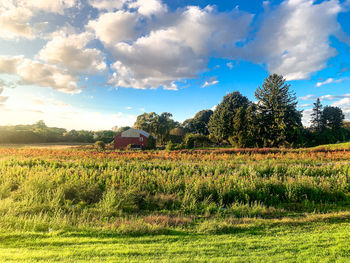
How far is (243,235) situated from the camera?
3.51m

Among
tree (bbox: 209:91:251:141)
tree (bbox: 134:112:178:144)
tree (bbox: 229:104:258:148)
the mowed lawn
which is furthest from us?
tree (bbox: 134:112:178:144)

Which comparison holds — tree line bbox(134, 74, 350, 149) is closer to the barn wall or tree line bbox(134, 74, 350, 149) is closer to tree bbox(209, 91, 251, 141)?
tree bbox(209, 91, 251, 141)

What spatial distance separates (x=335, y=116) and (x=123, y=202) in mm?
59006

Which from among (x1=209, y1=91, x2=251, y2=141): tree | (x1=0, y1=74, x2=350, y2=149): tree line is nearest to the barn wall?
(x1=0, y1=74, x2=350, y2=149): tree line

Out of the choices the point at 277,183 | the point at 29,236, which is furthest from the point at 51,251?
the point at 277,183

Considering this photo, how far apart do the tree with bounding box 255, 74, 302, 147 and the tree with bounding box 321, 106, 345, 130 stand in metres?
18.1

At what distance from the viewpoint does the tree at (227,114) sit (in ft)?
121

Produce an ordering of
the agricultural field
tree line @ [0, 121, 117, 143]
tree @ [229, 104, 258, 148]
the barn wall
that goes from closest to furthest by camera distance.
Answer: the agricultural field
tree @ [229, 104, 258, 148]
the barn wall
tree line @ [0, 121, 117, 143]

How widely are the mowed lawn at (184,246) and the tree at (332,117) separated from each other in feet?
185

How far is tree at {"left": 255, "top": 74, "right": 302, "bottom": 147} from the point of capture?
32.2 meters

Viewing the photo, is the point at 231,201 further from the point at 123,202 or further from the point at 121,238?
the point at 121,238

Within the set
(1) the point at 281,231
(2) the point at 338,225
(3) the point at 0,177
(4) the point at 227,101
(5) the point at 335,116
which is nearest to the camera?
(1) the point at 281,231

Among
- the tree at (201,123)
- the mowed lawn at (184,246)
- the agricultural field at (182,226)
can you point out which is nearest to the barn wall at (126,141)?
the tree at (201,123)

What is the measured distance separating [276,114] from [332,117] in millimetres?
24859
